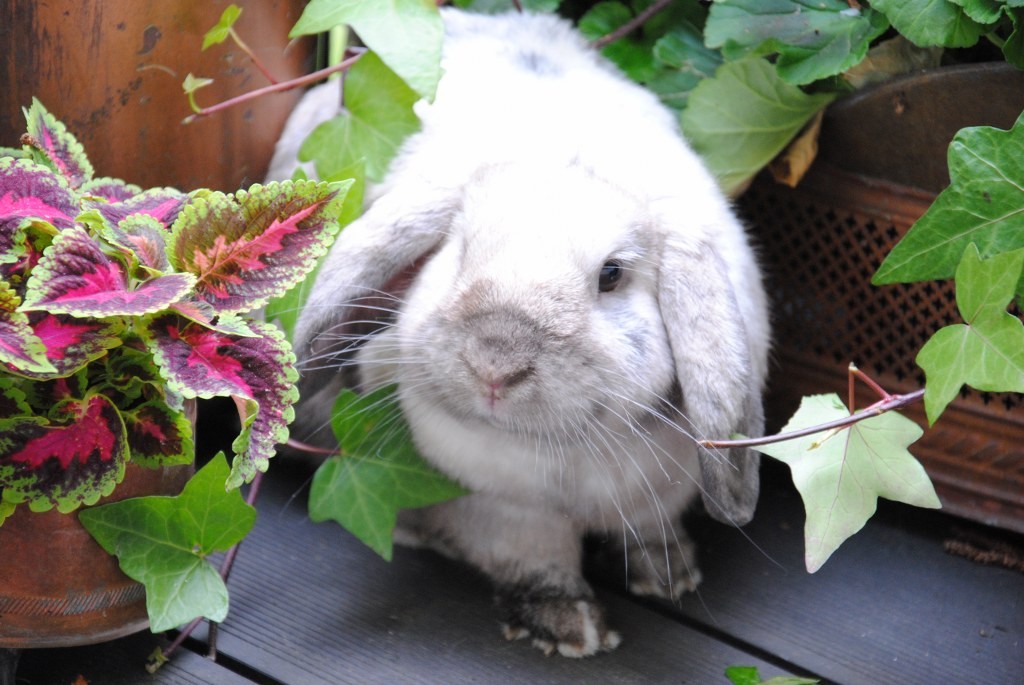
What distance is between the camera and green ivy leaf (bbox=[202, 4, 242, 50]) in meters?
1.46

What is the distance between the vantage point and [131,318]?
1.15 meters

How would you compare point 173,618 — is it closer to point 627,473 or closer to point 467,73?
point 627,473

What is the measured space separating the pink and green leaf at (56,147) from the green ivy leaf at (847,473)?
839mm

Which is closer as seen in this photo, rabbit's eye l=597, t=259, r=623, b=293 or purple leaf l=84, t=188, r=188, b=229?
purple leaf l=84, t=188, r=188, b=229

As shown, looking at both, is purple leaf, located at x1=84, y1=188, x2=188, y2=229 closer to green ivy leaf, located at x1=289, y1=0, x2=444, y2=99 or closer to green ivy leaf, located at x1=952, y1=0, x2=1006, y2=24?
green ivy leaf, located at x1=289, y1=0, x2=444, y2=99

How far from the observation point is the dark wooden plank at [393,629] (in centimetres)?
139

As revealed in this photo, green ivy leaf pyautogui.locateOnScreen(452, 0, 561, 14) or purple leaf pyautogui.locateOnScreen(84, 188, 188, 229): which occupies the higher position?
purple leaf pyautogui.locateOnScreen(84, 188, 188, 229)

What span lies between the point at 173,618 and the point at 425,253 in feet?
1.80

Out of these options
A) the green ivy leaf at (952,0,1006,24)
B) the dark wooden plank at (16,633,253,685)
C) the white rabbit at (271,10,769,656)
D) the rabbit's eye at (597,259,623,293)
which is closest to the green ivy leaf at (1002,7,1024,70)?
the green ivy leaf at (952,0,1006,24)

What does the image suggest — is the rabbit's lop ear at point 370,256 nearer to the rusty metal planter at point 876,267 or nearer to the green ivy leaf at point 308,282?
the green ivy leaf at point 308,282

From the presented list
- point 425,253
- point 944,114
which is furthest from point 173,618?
point 944,114

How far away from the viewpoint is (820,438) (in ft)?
4.15

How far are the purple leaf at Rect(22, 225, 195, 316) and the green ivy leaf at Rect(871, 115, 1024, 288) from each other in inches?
33.0

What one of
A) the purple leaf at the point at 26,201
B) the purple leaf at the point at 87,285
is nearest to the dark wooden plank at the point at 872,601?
the purple leaf at the point at 87,285
